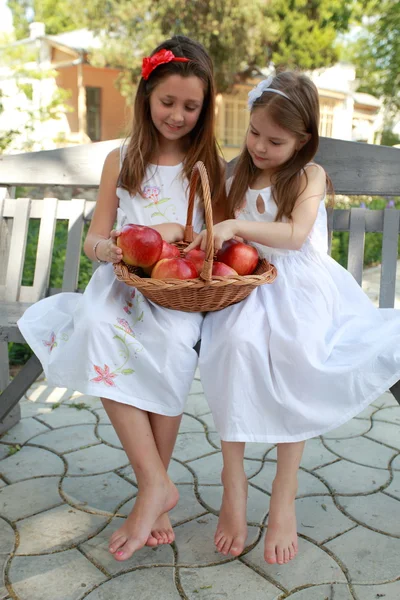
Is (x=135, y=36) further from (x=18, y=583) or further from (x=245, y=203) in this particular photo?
(x=18, y=583)

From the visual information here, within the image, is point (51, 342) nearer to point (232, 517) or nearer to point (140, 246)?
point (140, 246)

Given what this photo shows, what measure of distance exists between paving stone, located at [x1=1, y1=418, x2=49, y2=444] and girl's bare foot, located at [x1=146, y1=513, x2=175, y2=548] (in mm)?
971

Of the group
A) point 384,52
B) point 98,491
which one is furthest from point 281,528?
point 384,52

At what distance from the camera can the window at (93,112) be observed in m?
15.9

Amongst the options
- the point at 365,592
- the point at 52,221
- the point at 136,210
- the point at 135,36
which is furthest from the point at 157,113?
the point at 135,36

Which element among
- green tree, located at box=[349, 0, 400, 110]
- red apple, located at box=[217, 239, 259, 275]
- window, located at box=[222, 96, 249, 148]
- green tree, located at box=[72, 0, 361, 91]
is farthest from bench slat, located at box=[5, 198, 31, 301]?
window, located at box=[222, 96, 249, 148]

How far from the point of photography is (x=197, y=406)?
2984 millimetres

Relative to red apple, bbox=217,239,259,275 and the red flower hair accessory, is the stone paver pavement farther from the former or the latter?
the red flower hair accessory

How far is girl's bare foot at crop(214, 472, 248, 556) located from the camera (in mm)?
1726

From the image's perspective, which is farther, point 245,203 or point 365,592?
point 245,203

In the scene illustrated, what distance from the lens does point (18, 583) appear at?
1630mm

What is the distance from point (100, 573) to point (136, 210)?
4.06ft

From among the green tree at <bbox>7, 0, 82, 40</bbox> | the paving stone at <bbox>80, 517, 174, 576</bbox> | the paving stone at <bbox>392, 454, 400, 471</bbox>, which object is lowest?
the paving stone at <bbox>392, 454, 400, 471</bbox>

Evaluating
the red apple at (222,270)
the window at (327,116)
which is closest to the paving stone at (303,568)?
the red apple at (222,270)
